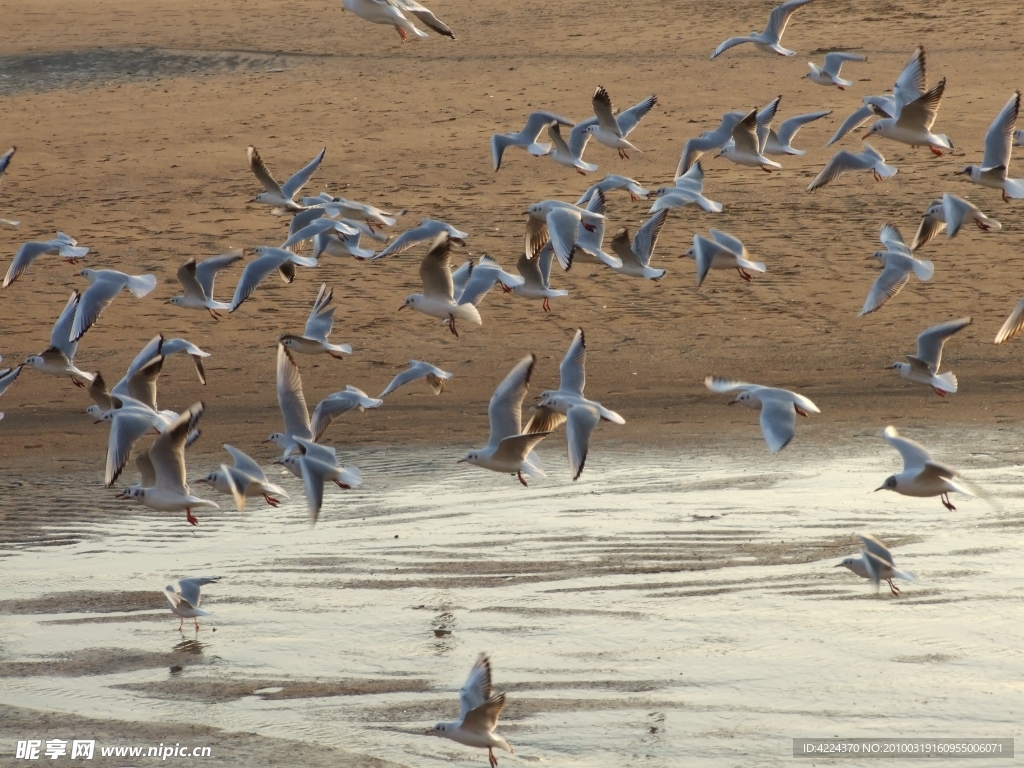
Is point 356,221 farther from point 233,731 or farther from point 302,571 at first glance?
point 233,731

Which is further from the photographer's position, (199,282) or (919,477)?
(199,282)

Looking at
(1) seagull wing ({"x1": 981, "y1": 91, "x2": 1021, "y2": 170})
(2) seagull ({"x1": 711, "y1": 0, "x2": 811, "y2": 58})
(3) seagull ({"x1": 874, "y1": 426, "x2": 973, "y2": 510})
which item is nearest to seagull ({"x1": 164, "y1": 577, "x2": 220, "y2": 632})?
(3) seagull ({"x1": 874, "y1": 426, "x2": 973, "y2": 510})

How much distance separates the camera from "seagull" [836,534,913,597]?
8.42 meters

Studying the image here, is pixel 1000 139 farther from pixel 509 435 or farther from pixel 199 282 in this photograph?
pixel 199 282

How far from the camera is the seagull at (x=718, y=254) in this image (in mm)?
11250

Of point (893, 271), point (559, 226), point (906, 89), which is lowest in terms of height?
point (893, 271)

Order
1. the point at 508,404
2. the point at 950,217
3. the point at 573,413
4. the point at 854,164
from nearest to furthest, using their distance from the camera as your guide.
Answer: the point at 573,413
the point at 508,404
the point at 950,217
the point at 854,164

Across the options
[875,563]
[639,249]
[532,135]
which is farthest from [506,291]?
[875,563]

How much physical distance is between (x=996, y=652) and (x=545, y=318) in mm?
8615

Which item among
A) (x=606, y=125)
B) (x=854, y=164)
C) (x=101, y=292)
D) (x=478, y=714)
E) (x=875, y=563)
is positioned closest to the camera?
(x=478, y=714)

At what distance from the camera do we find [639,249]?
11992mm

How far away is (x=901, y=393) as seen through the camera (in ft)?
46.6

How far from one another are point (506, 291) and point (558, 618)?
11.7ft

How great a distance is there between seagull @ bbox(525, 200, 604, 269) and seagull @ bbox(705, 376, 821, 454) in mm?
1481
